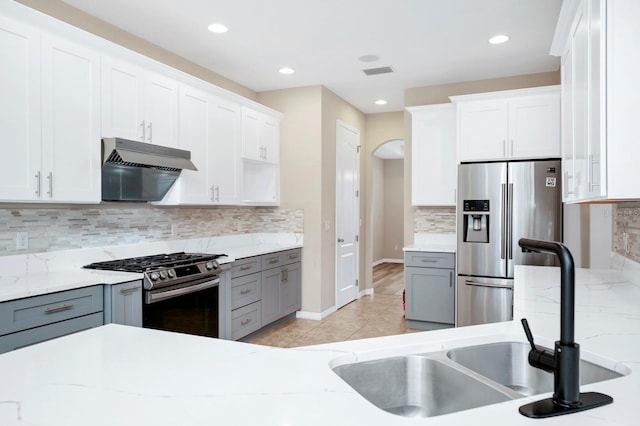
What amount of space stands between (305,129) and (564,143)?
3.08 metres

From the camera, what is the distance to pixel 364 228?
6.39 meters

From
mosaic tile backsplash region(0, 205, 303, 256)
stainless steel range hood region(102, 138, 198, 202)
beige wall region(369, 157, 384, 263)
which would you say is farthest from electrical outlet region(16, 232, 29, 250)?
beige wall region(369, 157, 384, 263)

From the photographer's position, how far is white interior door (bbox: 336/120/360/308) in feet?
18.0

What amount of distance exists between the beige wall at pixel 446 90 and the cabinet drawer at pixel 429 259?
23.2 inches

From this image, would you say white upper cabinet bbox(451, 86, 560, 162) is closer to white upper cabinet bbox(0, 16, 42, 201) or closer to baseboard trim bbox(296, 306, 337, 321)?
baseboard trim bbox(296, 306, 337, 321)

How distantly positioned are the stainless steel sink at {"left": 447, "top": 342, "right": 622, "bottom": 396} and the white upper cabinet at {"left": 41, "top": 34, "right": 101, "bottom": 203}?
8.30ft

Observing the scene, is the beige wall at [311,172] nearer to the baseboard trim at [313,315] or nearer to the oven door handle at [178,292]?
the baseboard trim at [313,315]

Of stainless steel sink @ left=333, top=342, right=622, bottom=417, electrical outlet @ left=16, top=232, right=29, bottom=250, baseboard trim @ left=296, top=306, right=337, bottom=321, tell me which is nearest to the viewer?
stainless steel sink @ left=333, top=342, right=622, bottom=417

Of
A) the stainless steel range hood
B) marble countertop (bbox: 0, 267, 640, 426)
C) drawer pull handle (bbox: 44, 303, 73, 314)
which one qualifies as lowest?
drawer pull handle (bbox: 44, 303, 73, 314)

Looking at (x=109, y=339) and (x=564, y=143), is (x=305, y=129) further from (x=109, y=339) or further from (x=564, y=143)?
(x=109, y=339)

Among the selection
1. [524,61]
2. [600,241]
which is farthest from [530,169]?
[524,61]

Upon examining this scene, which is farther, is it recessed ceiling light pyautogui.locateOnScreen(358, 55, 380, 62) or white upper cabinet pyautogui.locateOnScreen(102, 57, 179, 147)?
recessed ceiling light pyautogui.locateOnScreen(358, 55, 380, 62)

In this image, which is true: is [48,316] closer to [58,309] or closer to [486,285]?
[58,309]

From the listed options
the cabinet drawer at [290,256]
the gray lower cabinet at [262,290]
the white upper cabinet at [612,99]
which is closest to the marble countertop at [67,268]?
the gray lower cabinet at [262,290]
